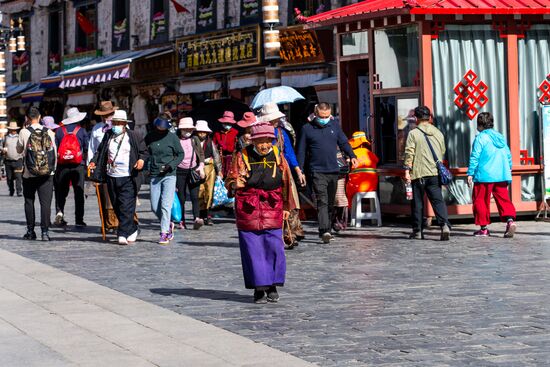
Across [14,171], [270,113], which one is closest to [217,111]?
[270,113]

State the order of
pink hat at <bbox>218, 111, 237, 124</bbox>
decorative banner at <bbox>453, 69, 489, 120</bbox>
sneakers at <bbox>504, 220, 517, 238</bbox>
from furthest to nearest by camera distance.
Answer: pink hat at <bbox>218, 111, 237, 124</bbox> → decorative banner at <bbox>453, 69, 489, 120</bbox> → sneakers at <bbox>504, 220, 517, 238</bbox>

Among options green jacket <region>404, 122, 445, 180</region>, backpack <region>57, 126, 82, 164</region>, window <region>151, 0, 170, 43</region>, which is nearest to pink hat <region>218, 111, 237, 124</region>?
backpack <region>57, 126, 82, 164</region>

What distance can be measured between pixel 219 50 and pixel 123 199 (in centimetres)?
1624

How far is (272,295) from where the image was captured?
9.98 m

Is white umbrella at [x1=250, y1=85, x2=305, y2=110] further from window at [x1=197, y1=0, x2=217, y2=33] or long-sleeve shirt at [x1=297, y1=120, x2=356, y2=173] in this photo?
window at [x1=197, y1=0, x2=217, y2=33]

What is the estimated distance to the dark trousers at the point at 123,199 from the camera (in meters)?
15.4

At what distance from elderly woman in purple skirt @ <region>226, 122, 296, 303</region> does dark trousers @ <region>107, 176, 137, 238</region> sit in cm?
532

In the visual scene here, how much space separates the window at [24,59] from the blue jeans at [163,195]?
104 ft

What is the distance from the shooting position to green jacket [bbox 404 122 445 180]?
15.2 m

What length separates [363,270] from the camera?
12055 millimetres

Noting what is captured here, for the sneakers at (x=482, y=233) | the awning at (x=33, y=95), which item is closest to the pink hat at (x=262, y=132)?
the sneakers at (x=482, y=233)

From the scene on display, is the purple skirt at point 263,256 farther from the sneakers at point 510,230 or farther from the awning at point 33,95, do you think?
the awning at point 33,95

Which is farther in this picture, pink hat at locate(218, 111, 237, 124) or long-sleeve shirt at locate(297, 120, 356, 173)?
pink hat at locate(218, 111, 237, 124)

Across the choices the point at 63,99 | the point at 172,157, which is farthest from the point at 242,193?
the point at 63,99
